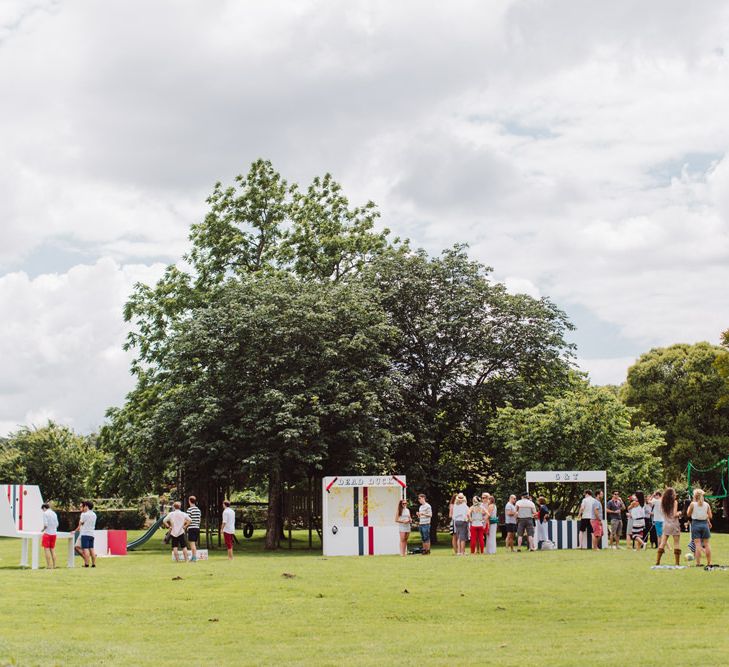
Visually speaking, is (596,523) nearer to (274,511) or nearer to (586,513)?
(586,513)

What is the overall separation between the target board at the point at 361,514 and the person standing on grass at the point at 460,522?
2.40 meters

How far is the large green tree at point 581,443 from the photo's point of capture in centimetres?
3747

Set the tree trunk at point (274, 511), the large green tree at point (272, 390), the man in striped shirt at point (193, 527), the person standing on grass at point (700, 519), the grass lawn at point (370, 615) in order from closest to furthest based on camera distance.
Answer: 1. the grass lawn at point (370, 615)
2. the person standing on grass at point (700, 519)
3. the man in striped shirt at point (193, 527)
4. the large green tree at point (272, 390)
5. the tree trunk at point (274, 511)

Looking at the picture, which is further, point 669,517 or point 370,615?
point 669,517

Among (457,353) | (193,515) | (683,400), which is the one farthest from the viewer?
(683,400)

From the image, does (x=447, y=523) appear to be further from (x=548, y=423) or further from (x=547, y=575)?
(x=547, y=575)

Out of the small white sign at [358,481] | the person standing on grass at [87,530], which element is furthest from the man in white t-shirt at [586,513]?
the person standing on grass at [87,530]

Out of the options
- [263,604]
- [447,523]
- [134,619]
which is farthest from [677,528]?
[447,523]

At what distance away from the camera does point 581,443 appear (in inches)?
1494

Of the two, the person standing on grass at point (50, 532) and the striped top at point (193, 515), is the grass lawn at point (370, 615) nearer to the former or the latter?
the person standing on grass at point (50, 532)

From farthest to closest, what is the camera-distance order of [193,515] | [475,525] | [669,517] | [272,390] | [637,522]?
[272,390]
[637,522]
[475,525]
[193,515]
[669,517]

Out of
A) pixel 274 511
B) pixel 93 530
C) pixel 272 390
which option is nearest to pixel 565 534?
pixel 272 390

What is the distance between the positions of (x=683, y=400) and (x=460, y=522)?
111 ft

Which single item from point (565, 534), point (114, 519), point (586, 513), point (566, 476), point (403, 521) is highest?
point (566, 476)
